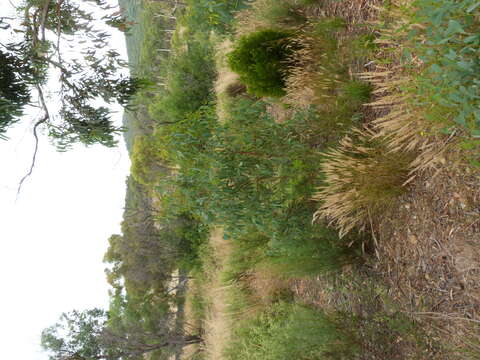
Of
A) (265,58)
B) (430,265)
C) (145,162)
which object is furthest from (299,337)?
(145,162)

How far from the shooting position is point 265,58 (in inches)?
201

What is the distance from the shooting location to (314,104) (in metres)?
4.51

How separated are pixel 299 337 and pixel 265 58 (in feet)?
10.5

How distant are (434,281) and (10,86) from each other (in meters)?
3.48

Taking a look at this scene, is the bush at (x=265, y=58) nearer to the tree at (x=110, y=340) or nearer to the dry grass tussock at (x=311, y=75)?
the dry grass tussock at (x=311, y=75)

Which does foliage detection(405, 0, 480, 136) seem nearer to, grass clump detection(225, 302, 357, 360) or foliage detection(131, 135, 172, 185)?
grass clump detection(225, 302, 357, 360)

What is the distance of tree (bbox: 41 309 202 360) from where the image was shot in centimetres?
959

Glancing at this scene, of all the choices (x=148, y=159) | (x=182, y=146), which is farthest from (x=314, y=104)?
(x=148, y=159)

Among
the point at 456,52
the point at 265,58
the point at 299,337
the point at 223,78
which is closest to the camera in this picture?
the point at 456,52

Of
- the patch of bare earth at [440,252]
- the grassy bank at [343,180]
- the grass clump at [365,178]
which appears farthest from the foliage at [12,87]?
the patch of bare earth at [440,252]

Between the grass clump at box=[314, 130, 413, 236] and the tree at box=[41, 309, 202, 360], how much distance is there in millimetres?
7379

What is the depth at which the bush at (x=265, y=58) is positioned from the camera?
16.6 feet

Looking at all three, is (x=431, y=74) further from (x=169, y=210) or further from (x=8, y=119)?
(x=169, y=210)

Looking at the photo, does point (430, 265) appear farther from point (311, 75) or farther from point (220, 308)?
point (220, 308)
